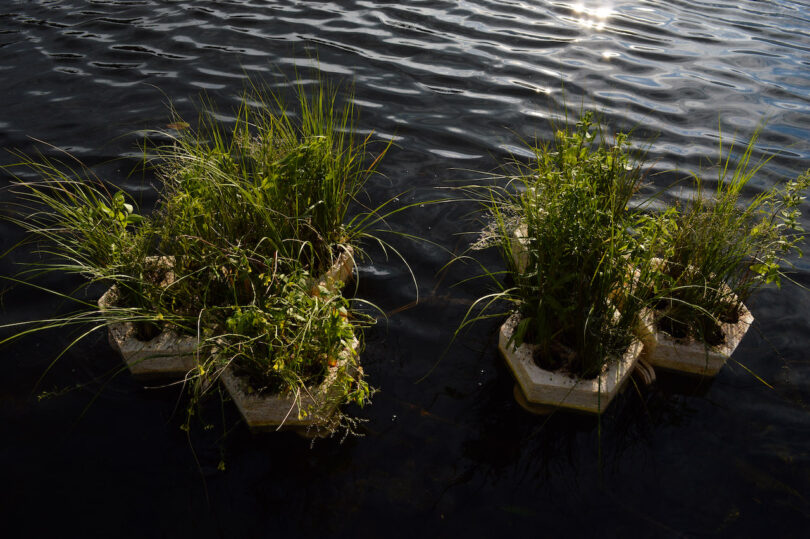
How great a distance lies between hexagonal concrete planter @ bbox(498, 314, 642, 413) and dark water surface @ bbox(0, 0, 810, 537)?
11 centimetres

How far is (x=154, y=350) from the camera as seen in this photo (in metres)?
2.41

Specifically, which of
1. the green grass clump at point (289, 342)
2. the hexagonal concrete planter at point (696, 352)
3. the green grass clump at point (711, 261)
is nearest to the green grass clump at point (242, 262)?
the green grass clump at point (289, 342)

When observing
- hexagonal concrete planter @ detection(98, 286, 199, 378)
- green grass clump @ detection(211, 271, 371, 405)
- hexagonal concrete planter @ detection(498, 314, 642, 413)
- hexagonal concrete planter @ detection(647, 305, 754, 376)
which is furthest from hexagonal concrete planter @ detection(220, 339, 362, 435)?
hexagonal concrete planter @ detection(647, 305, 754, 376)

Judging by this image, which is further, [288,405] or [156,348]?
[156,348]

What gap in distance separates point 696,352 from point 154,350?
2.44m

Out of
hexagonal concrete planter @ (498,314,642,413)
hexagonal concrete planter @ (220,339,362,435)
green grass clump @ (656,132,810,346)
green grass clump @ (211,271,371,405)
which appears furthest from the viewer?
green grass clump @ (656,132,810,346)

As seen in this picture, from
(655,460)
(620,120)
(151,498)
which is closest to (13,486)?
(151,498)

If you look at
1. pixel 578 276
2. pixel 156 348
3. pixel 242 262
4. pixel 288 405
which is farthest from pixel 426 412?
pixel 156 348

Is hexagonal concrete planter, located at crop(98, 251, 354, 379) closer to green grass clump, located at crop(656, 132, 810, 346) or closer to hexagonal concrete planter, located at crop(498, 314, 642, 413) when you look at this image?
hexagonal concrete planter, located at crop(498, 314, 642, 413)

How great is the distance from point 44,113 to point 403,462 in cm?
421

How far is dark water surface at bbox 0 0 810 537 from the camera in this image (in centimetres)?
213

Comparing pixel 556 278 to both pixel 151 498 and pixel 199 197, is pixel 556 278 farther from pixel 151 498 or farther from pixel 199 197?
pixel 151 498

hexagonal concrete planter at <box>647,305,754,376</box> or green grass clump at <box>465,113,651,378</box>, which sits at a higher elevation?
green grass clump at <box>465,113,651,378</box>

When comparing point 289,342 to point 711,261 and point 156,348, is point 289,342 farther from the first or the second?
point 711,261
